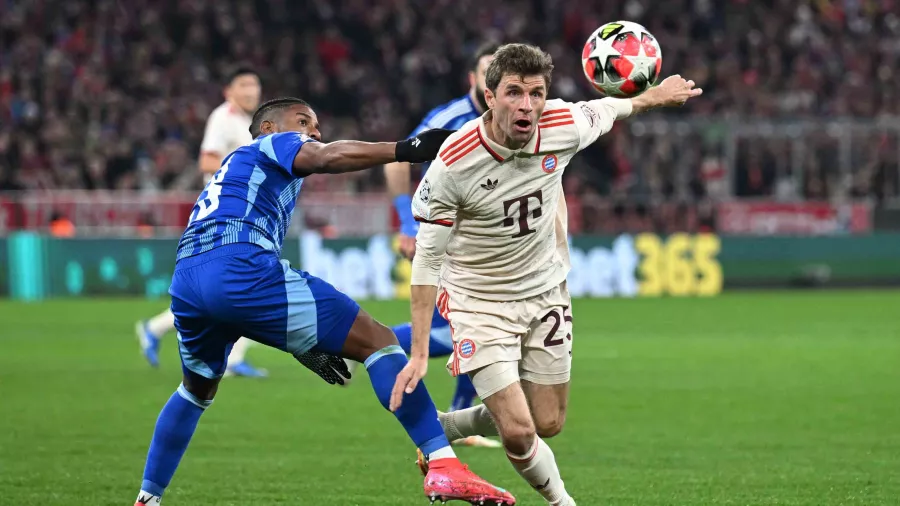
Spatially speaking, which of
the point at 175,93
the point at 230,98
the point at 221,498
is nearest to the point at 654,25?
the point at 175,93

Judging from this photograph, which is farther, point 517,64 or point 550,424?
point 550,424

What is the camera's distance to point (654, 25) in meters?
28.7

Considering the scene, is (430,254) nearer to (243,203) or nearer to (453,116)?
(243,203)

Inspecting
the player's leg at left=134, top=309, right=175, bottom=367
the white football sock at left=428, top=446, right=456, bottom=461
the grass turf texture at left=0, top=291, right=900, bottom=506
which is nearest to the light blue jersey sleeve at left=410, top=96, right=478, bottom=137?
the grass turf texture at left=0, top=291, right=900, bottom=506

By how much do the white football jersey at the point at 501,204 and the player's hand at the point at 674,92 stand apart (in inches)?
6.0

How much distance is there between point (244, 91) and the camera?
34.4 ft

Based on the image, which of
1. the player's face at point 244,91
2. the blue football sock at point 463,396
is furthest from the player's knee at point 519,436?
the player's face at point 244,91

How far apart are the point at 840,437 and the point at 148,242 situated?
13.9 meters

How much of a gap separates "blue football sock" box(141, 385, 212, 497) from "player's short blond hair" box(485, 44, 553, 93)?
1.87m

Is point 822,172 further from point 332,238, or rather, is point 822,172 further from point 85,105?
point 85,105

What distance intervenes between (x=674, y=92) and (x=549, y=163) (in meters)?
0.72

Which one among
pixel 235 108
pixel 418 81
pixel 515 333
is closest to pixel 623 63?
pixel 515 333

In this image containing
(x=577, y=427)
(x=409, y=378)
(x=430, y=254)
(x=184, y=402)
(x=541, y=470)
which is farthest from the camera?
(x=577, y=427)

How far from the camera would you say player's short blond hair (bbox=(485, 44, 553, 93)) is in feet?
17.4
